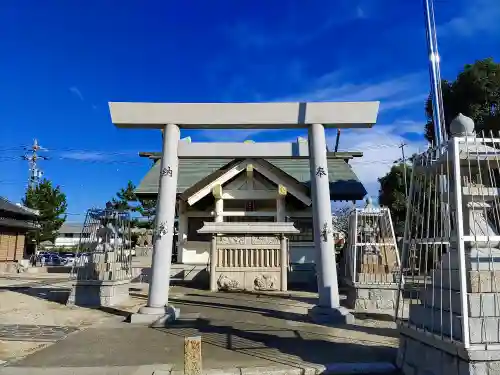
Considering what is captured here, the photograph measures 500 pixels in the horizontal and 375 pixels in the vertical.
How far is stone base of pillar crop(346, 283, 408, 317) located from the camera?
10.5 meters

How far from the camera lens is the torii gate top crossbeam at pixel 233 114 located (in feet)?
32.1

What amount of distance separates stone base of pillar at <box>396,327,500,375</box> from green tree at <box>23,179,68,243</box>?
3730 centimetres

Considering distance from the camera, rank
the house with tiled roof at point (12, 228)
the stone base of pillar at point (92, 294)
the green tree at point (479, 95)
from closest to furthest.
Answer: the stone base of pillar at point (92, 294), the green tree at point (479, 95), the house with tiled roof at point (12, 228)

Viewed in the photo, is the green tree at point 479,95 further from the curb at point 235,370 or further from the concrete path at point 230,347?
the curb at point 235,370

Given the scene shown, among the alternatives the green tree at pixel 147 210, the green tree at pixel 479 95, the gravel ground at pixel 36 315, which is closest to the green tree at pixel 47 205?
the green tree at pixel 147 210

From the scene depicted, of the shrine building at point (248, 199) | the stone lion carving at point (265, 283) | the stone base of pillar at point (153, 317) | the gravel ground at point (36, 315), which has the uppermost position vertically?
the shrine building at point (248, 199)

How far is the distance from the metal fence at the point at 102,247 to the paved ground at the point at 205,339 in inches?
56.2

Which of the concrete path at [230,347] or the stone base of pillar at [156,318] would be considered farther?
the stone base of pillar at [156,318]

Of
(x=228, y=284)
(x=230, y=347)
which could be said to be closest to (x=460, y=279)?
(x=230, y=347)

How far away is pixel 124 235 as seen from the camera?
44.8 ft

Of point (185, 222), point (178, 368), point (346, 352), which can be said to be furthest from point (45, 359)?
point (185, 222)

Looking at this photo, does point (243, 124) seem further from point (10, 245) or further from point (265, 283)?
point (10, 245)

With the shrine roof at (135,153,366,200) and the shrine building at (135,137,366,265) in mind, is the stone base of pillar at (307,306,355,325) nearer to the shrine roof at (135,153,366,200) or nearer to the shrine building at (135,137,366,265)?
the shrine building at (135,137,366,265)

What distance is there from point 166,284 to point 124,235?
5.10 meters
